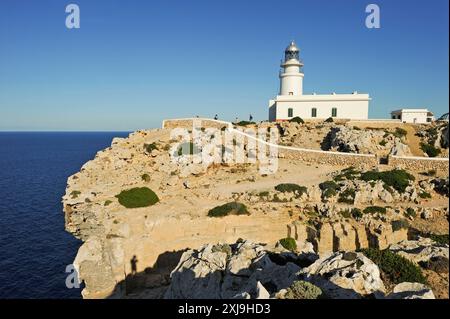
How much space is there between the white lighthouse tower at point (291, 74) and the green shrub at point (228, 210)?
35518 millimetres

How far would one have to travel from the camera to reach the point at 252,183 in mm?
34812

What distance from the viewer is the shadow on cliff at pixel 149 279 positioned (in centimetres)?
2205

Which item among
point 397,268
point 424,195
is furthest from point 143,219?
point 424,195

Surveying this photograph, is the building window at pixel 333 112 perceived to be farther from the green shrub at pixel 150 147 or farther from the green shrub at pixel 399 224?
the green shrub at pixel 399 224

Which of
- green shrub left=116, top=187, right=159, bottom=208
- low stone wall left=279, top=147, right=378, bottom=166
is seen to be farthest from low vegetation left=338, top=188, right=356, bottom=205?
green shrub left=116, top=187, right=159, bottom=208

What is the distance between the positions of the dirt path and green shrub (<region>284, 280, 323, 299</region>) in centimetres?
3912

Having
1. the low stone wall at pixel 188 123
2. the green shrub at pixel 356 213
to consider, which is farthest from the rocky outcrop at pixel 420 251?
the low stone wall at pixel 188 123

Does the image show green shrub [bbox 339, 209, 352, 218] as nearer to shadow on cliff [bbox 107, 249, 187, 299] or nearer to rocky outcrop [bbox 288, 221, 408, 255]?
rocky outcrop [bbox 288, 221, 408, 255]

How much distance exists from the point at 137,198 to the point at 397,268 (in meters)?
22.6

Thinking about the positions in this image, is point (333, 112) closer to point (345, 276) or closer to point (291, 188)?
point (291, 188)

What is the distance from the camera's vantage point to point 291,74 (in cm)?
5734
